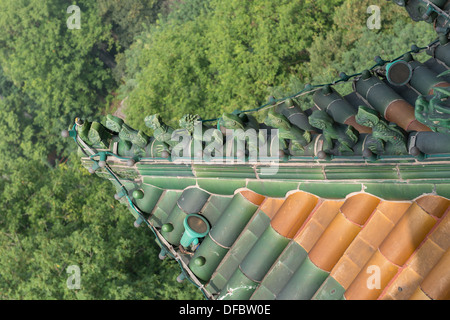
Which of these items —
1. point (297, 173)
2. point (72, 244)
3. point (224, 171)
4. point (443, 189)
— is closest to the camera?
point (443, 189)

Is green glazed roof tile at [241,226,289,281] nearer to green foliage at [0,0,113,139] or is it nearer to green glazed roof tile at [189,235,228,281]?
green glazed roof tile at [189,235,228,281]

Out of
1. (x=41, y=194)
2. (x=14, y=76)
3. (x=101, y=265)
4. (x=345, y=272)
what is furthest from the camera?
(x=14, y=76)

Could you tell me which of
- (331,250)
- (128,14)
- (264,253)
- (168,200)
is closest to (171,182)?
(168,200)

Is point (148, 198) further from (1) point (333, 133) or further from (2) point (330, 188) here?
(1) point (333, 133)

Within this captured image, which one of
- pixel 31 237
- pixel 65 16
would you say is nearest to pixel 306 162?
pixel 31 237
